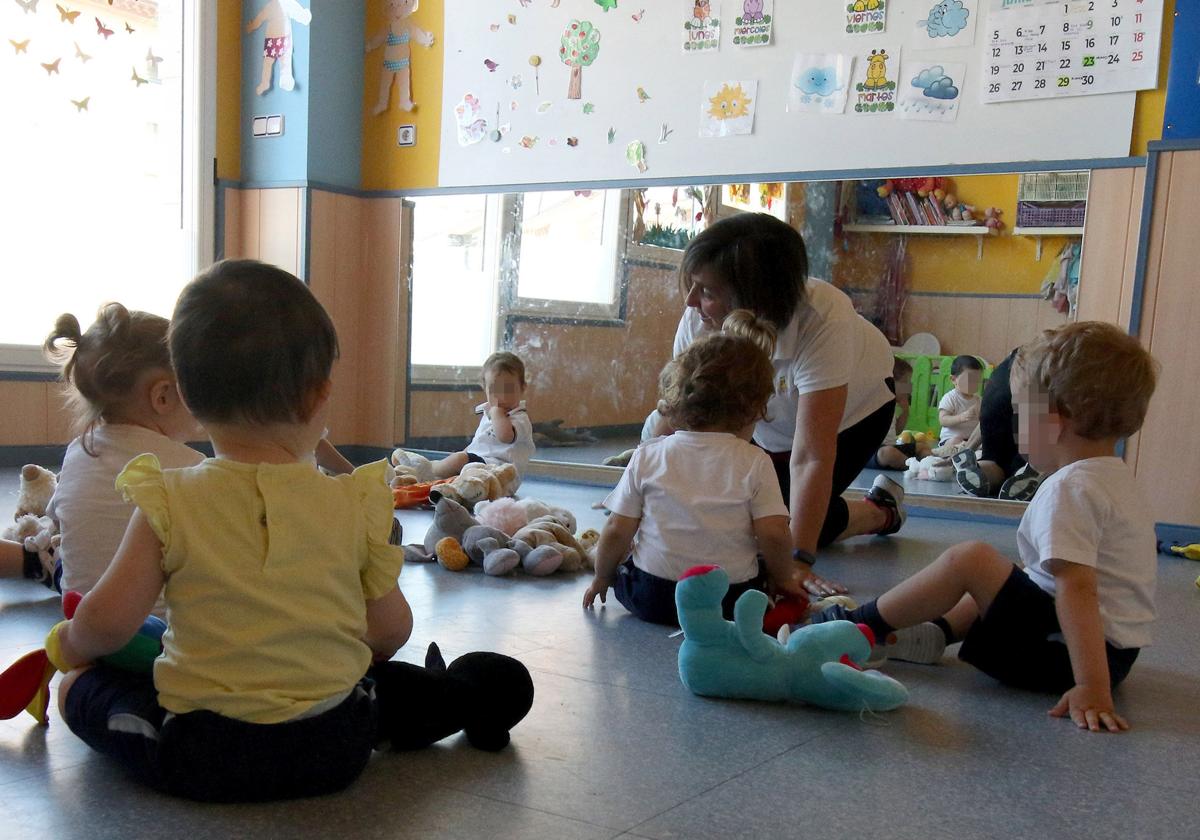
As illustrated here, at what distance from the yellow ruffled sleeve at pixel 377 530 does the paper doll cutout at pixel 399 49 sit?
3.87 meters

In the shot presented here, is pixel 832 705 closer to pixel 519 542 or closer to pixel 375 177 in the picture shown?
pixel 519 542

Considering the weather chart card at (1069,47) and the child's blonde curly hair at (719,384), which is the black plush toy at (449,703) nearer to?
the child's blonde curly hair at (719,384)

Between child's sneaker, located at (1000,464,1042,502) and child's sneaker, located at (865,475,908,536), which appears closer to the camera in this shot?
child's sneaker, located at (865,475,908,536)

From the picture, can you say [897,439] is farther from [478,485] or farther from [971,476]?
[478,485]

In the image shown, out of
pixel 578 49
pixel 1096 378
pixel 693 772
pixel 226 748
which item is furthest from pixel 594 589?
pixel 578 49

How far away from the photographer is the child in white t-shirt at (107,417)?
1.54 m

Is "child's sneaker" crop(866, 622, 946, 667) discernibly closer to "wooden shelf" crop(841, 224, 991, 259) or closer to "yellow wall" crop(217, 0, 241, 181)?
"wooden shelf" crop(841, 224, 991, 259)

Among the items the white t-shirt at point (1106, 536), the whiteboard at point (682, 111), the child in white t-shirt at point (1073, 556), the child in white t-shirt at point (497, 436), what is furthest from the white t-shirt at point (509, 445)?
the white t-shirt at point (1106, 536)

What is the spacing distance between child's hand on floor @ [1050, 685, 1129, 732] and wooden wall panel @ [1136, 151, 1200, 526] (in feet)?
6.46

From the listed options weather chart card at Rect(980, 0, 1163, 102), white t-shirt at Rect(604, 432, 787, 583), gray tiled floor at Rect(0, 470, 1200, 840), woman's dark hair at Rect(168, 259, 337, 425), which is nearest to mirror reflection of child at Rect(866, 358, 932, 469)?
weather chart card at Rect(980, 0, 1163, 102)

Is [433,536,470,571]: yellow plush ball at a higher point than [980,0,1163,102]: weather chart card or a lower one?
lower

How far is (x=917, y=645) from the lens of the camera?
1801 mm

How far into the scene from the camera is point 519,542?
252 centimetres

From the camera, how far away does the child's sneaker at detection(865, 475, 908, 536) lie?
10.3 feet
